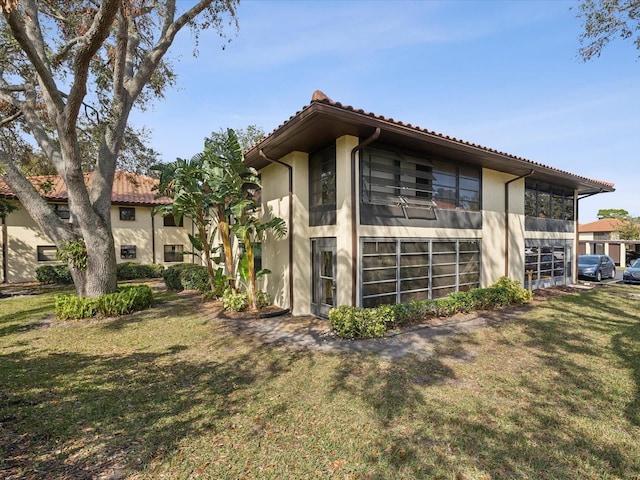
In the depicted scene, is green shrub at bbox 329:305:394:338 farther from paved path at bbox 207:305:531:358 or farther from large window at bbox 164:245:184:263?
large window at bbox 164:245:184:263

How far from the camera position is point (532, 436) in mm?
3410

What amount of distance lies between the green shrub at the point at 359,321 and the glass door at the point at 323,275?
2.91 feet

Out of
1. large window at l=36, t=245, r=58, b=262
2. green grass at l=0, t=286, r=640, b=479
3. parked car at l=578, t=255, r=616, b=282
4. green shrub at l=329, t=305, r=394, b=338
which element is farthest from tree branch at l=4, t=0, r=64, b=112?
parked car at l=578, t=255, r=616, b=282

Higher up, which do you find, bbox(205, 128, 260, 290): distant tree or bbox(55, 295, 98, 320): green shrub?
bbox(205, 128, 260, 290): distant tree

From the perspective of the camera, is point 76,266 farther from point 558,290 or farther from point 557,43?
point 558,290

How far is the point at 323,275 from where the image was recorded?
8.54 meters

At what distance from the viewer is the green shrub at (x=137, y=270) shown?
18266 mm

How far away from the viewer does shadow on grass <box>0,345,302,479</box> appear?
3070 millimetres

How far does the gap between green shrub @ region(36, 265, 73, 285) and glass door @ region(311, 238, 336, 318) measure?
15511mm

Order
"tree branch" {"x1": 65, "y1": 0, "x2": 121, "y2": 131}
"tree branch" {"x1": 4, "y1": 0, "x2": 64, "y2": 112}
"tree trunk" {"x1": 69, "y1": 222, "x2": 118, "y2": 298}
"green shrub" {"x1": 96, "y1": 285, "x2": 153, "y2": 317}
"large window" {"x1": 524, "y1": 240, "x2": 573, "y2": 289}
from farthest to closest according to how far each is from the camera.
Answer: "large window" {"x1": 524, "y1": 240, "x2": 573, "y2": 289} < "tree trunk" {"x1": 69, "y1": 222, "x2": 118, "y2": 298} < "green shrub" {"x1": 96, "y1": 285, "x2": 153, "y2": 317} < "tree branch" {"x1": 4, "y1": 0, "x2": 64, "y2": 112} < "tree branch" {"x1": 65, "y1": 0, "x2": 121, "y2": 131}

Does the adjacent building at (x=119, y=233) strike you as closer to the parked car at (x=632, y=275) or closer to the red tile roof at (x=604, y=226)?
the parked car at (x=632, y=275)

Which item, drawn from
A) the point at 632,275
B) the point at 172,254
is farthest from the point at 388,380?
the point at 172,254

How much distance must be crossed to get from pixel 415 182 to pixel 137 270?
Answer: 17.6 m

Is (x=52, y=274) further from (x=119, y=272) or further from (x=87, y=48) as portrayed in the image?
(x=87, y=48)
